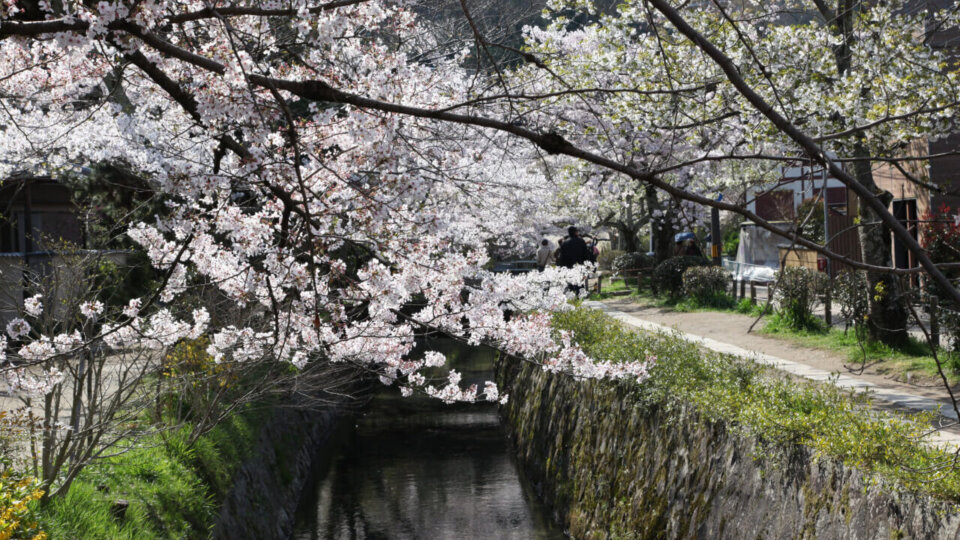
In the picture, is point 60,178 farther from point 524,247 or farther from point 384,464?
point 524,247

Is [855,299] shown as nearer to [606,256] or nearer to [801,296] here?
[801,296]

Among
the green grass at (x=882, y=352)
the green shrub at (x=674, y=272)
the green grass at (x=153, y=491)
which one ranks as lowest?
the green grass at (x=153, y=491)

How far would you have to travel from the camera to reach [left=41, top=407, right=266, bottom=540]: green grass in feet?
22.0

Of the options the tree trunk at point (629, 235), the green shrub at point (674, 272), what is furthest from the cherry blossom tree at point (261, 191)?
the tree trunk at point (629, 235)

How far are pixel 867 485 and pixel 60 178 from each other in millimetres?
16292

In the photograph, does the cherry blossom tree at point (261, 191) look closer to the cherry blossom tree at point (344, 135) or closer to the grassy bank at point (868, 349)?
the cherry blossom tree at point (344, 135)

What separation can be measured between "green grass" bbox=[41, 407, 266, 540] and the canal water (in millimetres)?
2336

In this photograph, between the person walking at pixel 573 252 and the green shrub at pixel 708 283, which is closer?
the person walking at pixel 573 252

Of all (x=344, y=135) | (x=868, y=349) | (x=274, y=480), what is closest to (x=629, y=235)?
(x=868, y=349)

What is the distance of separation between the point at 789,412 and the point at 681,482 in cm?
183

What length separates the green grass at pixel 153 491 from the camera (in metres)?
6.69

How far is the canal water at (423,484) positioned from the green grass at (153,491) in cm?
234

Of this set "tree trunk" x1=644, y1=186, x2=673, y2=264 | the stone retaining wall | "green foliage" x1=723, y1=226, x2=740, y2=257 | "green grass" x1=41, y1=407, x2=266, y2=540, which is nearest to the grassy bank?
"green grass" x1=41, y1=407, x2=266, y2=540

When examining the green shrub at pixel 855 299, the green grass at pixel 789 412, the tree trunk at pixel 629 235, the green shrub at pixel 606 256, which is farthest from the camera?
the green shrub at pixel 606 256
